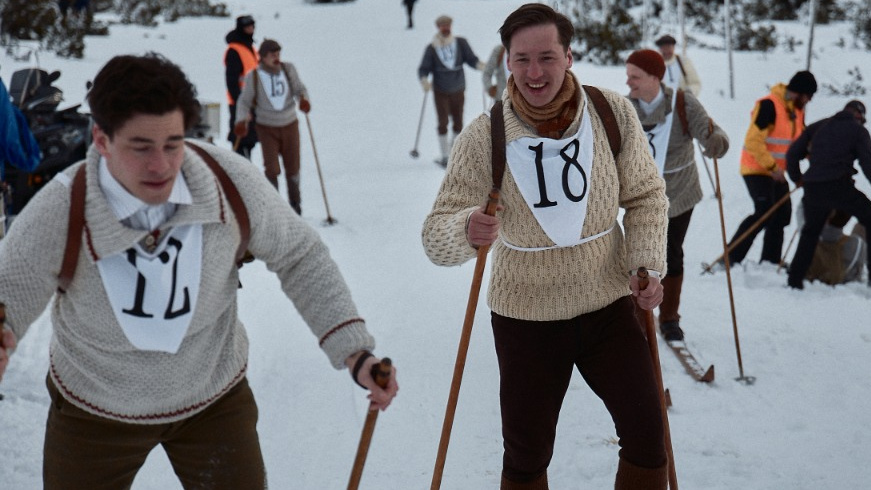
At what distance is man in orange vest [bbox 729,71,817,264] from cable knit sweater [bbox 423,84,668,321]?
4666 mm

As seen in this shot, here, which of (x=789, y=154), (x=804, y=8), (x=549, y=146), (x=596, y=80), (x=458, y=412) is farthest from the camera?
(x=804, y=8)

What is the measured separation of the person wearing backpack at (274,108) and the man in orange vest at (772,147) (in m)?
4.14

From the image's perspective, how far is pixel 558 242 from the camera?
285cm

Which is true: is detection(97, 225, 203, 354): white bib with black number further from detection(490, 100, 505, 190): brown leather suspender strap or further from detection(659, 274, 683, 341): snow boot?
detection(659, 274, 683, 341): snow boot

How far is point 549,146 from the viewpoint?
281 cm

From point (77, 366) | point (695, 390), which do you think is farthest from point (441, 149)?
point (77, 366)

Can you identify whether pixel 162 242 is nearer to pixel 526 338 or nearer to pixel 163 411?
pixel 163 411

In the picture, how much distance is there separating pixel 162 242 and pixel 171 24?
86.1 ft

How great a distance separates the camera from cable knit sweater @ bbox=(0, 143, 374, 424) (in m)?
2.08

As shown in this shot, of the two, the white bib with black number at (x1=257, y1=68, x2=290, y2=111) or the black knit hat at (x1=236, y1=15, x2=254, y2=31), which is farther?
the black knit hat at (x1=236, y1=15, x2=254, y2=31)

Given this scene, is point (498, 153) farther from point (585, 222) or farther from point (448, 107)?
point (448, 107)

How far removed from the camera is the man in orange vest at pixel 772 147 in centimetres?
713

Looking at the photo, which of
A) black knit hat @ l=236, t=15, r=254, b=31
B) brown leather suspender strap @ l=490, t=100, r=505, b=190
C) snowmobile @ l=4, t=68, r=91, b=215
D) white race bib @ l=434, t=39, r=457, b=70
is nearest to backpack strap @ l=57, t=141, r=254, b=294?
brown leather suspender strap @ l=490, t=100, r=505, b=190

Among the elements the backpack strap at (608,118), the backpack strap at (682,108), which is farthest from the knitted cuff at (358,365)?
the backpack strap at (682,108)
